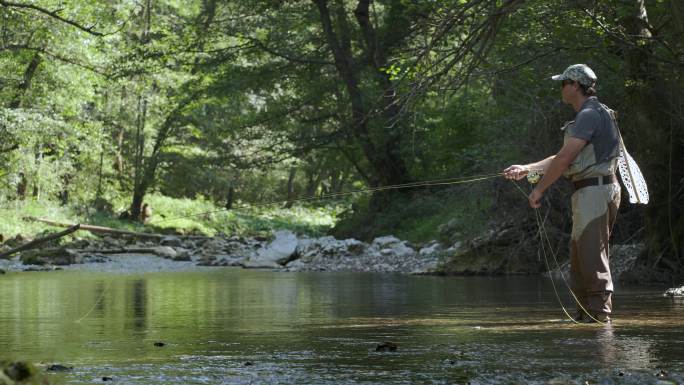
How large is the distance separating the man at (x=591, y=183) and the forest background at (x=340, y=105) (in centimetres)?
193

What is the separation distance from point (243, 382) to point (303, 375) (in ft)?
1.15

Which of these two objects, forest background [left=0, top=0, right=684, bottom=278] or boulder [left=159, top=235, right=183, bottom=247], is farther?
boulder [left=159, top=235, right=183, bottom=247]

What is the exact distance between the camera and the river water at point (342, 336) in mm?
4996

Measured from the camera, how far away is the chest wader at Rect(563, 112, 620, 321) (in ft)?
23.9

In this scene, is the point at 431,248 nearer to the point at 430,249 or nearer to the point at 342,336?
the point at 430,249

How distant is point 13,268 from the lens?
20.2 metres

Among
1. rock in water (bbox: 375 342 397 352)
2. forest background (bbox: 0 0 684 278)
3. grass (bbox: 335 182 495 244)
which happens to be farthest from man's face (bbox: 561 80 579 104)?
grass (bbox: 335 182 495 244)

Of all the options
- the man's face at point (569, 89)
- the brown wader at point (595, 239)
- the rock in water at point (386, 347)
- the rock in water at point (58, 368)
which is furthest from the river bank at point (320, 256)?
the rock in water at point (58, 368)

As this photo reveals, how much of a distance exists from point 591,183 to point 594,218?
250 millimetres

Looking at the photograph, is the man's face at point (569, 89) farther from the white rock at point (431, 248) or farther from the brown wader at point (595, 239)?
the white rock at point (431, 248)

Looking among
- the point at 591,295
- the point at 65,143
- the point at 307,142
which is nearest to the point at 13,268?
the point at 307,142

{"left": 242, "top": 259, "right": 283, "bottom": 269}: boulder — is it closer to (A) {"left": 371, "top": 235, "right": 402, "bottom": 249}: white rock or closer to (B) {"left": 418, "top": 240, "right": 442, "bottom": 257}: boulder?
(A) {"left": 371, "top": 235, "right": 402, "bottom": 249}: white rock

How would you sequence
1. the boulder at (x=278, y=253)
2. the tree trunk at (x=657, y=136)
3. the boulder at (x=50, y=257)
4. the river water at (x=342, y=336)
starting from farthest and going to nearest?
the boulder at (x=50, y=257)
the boulder at (x=278, y=253)
the tree trunk at (x=657, y=136)
the river water at (x=342, y=336)

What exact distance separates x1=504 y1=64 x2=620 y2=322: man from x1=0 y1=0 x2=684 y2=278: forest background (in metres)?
1.93
